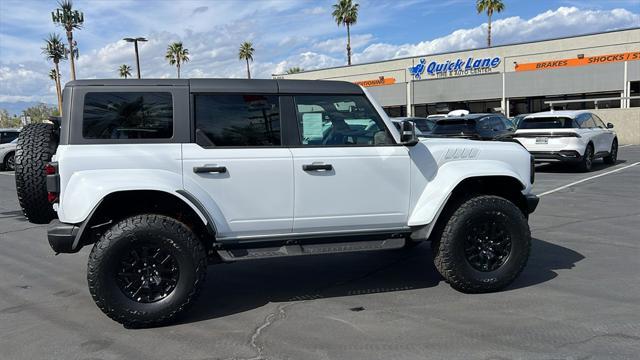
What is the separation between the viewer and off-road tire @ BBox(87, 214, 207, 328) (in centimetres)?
428

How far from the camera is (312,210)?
4.74m

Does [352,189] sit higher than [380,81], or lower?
lower

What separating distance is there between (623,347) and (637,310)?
0.87 metres

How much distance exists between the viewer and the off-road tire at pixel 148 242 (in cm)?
428

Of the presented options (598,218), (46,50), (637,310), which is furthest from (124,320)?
(46,50)

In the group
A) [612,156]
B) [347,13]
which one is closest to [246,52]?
[347,13]

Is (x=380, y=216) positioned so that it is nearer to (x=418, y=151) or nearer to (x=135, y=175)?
(x=418, y=151)

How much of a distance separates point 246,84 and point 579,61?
35.0 metres

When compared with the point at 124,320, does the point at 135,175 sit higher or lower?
higher

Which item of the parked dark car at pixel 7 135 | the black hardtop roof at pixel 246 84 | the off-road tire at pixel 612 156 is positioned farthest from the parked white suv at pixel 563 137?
the parked dark car at pixel 7 135

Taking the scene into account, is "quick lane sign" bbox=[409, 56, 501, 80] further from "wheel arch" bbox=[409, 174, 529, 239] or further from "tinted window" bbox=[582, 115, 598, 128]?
"wheel arch" bbox=[409, 174, 529, 239]

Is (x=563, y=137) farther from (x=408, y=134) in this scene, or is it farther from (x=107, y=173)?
(x=107, y=173)

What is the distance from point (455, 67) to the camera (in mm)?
40594

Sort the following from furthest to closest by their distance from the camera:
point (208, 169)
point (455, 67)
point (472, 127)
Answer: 1. point (455, 67)
2. point (472, 127)
3. point (208, 169)
